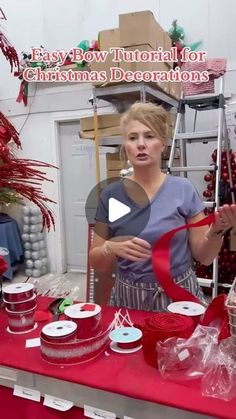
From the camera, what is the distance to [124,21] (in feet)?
7.70

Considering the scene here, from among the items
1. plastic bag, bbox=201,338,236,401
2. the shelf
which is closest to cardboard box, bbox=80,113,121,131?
the shelf

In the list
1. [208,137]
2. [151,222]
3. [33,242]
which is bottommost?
[33,242]

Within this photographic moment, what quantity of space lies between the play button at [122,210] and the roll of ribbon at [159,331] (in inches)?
15.3

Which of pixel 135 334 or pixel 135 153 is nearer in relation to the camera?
pixel 135 334

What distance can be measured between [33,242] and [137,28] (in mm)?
2379

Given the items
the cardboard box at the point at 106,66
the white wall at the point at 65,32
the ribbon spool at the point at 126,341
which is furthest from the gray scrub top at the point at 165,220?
the white wall at the point at 65,32

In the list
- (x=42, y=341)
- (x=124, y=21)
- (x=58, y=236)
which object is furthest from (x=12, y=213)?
(x=42, y=341)

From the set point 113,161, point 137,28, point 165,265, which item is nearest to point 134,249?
point 165,265

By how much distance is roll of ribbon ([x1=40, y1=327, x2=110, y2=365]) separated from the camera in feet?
2.51

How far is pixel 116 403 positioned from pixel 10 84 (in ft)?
12.7

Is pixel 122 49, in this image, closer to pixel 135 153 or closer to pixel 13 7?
pixel 135 153

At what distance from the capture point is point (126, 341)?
2.66 feet

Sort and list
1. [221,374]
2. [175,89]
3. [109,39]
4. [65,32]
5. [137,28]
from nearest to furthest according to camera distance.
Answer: [221,374], [137,28], [109,39], [175,89], [65,32]

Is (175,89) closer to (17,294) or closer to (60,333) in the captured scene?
(17,294)
